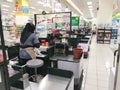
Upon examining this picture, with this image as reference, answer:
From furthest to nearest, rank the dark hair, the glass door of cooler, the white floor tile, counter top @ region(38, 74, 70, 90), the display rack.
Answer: the display rack, the white floor tile, the dark hair, counter top @ region(38, 74, 70, 90), the glass door of cooler

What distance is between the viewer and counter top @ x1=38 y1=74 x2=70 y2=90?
1.90 m

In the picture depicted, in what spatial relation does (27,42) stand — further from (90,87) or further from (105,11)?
(105,11)

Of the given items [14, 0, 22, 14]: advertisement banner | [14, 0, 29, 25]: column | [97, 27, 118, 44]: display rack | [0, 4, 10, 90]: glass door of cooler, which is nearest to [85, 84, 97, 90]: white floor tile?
[0, 4, 10, 90]: glass door of cooler

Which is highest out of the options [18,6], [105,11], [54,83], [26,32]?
[105,11]

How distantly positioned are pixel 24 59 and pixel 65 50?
1181 millimetres

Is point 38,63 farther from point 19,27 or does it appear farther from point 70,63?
point 19,27

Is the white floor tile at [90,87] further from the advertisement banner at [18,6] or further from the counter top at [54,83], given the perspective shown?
the advertisement banner at [18,6]

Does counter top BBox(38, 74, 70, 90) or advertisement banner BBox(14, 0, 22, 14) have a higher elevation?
advertisement banner BBox(14, 0, 22, 14)

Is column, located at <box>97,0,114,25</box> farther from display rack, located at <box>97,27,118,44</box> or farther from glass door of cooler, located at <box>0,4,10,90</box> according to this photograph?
glass door of cooler, located at <box>0,4,10,90</box>

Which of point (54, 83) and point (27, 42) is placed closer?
point (54, 83)

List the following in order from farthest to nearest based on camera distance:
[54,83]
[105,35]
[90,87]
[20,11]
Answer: [105,35]
[20,11]
[90,87]
[54,83]

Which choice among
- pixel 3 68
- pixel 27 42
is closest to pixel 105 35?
pixel 27 42

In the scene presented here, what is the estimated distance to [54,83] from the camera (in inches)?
79.7

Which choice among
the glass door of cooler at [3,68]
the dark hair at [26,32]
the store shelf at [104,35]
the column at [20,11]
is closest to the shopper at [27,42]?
the dark hair at [26,32]
